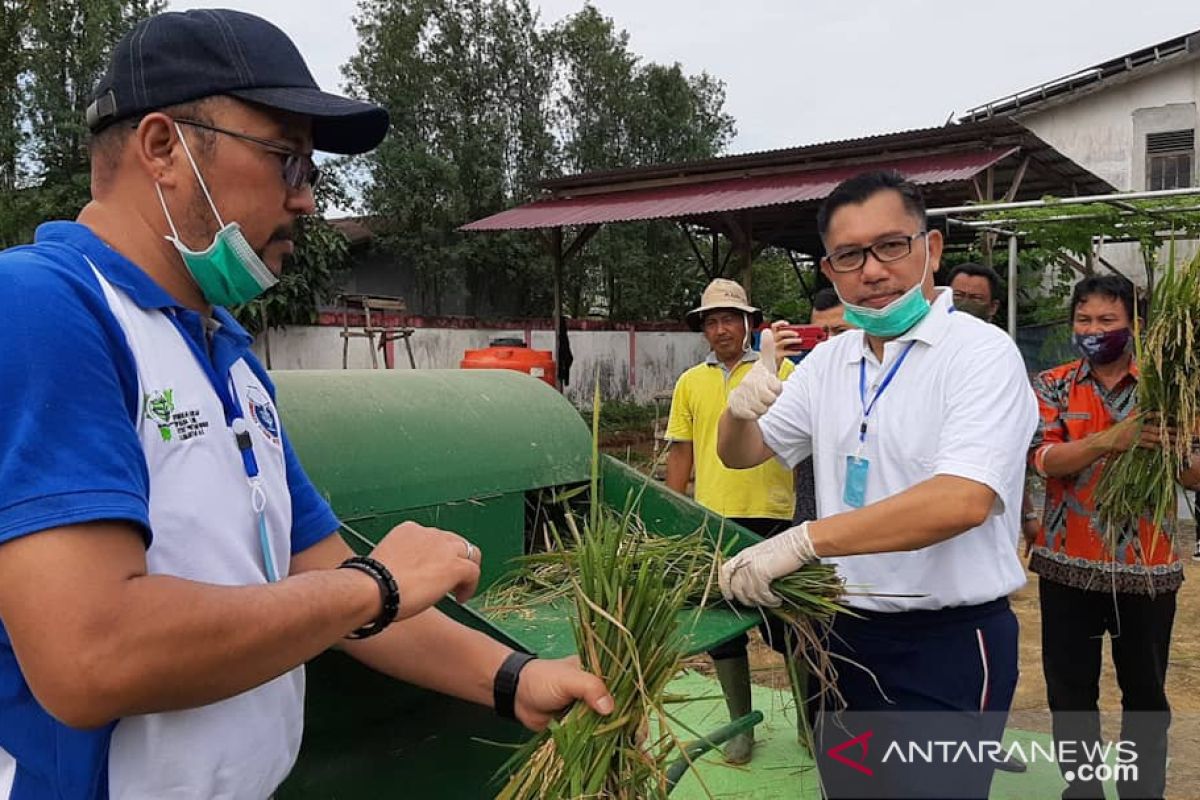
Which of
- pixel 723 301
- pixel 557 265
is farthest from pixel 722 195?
pixel 723 301

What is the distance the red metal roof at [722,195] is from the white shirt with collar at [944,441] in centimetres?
729

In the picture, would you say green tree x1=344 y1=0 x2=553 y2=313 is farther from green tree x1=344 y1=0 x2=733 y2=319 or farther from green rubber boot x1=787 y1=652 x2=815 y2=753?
green rubber boot x1=787 y1=652 x2=815 y2=753

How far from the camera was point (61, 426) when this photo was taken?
0.90 metres

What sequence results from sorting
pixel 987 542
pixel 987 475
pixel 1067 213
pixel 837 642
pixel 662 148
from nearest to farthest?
1. pixel 987 475
2. pixel 987 542
3. pixel 837 642
4. pixel 1067 213
5. pixel 662 148

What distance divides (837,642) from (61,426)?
70.4 inches

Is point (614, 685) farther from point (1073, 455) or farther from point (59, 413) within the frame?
point (1073, 455)

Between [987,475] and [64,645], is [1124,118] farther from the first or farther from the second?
[64,645]

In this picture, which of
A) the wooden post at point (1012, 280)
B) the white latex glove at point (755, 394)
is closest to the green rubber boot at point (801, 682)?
the white latex glove at point (755, 394)

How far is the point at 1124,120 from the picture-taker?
1557cm

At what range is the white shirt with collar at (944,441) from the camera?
1.90m

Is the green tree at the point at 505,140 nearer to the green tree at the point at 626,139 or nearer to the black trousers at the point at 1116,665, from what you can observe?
the green tree at the point at 626,139

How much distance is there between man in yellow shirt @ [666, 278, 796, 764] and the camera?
3.88m

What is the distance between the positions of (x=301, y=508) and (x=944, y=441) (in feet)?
4.30

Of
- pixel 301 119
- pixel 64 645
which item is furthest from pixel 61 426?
pixel 301 119
